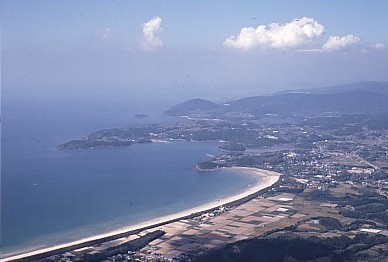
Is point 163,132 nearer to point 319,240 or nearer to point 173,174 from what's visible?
point 173,174

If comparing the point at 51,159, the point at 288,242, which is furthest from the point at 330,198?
the point at 51,159

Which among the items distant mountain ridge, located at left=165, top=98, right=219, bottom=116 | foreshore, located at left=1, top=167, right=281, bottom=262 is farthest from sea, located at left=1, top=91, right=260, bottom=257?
distant mountain ridge, located at left=165, top=98, right=219, bottom=116

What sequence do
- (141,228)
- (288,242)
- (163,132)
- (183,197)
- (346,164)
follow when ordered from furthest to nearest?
(163,132) < (346,164) < (183,197) < (141,228) < (288,242)

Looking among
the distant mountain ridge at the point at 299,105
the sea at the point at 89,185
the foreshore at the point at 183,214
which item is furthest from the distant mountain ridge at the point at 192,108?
the foreshore at the point at 183,214

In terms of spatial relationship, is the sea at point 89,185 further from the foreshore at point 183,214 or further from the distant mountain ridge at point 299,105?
the distant mountain ridge at point 299,105

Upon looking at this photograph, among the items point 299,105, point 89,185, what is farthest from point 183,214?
point 299,105

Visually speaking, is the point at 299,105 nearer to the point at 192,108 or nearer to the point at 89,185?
the point at 192,108

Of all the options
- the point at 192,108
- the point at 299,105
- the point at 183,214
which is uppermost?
the point at 192,108

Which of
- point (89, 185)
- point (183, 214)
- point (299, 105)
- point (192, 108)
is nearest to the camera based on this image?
point (183, 214)
